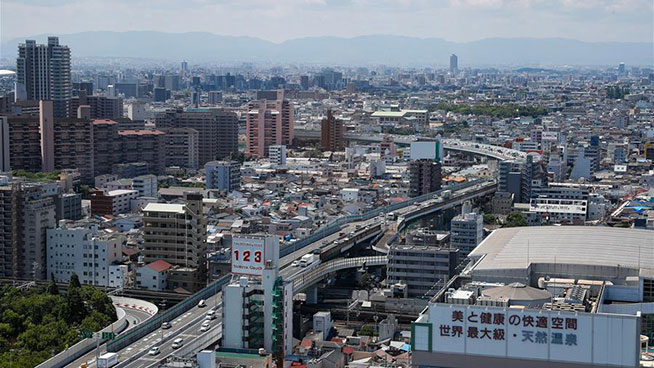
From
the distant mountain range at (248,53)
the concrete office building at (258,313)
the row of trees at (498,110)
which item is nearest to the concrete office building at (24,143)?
the concrete office building at (258,313)

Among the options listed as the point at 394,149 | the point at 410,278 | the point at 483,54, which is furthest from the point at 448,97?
the point at 483,54

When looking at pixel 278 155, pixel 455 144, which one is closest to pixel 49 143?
pixel 278 155

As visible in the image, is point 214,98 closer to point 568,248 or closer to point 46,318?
point 46,318

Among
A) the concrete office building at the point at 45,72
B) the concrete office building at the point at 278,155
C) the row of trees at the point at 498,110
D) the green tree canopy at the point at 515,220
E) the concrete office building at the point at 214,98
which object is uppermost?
the concrete office building at the point at 45,72

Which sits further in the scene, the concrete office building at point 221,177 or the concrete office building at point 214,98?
the concrete office building at point 214,98

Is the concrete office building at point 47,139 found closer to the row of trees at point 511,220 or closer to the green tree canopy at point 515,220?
the row of trees at point 511,220

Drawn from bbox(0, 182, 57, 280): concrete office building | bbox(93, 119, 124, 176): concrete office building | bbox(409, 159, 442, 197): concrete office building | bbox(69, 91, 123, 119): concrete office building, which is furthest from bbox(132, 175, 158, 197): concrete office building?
bbox(69, 91, 123, 119): concrete office building
